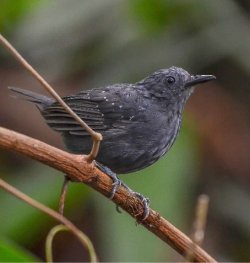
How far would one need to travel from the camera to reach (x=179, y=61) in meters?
6.38

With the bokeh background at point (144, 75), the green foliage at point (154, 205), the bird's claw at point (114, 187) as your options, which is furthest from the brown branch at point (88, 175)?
the bokeh background at point (144, 75)

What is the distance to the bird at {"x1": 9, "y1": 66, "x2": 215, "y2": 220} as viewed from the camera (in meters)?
4.14

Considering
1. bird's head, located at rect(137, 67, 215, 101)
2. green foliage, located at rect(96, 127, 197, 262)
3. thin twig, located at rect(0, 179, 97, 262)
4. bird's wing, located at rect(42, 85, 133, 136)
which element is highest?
bird's head, located at rect(137, 67, 215, 101)

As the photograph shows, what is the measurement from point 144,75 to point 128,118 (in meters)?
2.02

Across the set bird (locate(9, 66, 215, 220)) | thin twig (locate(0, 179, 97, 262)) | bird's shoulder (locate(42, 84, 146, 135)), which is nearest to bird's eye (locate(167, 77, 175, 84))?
bird (locate(9, 66, 215, 220))

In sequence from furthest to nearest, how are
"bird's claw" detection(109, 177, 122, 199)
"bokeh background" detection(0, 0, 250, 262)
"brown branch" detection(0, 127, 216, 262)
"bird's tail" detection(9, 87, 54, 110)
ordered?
1. "bokeh background" detection(0, 0, 250, 262)
2. "bird's tail" detection(9, 87, 54, 110)
3. "bird's claw" detection(109, 177, 122, 199)
4. "brown branch" detection(0, 127, 216, 262)

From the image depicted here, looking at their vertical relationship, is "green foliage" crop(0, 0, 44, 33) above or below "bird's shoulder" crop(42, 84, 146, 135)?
above

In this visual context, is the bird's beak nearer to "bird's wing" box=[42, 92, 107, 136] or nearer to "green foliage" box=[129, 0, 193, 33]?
"bird's wing" box=[42, 92, 107, 136]

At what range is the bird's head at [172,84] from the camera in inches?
172

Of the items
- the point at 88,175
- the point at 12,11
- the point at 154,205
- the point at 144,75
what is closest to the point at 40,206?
the point at 88,175

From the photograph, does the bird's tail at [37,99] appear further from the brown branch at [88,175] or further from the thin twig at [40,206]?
the thin twig at [40,206]

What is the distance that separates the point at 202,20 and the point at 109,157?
269 cm

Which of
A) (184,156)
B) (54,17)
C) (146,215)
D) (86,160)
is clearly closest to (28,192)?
(184,156)

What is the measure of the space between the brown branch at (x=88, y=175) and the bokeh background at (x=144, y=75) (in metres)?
1.80
